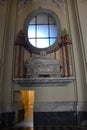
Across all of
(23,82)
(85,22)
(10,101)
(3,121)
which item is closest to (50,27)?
(85,22)

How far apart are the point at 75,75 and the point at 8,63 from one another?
2.80m

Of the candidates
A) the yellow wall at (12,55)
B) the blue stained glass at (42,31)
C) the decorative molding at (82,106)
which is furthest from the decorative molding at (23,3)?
the decorative molding at (82,106)

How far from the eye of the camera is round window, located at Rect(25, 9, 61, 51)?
7996 mm

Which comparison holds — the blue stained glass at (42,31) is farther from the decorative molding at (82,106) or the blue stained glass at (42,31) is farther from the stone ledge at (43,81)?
the decorative molding at (82,106)

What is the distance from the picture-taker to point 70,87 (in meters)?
7.23

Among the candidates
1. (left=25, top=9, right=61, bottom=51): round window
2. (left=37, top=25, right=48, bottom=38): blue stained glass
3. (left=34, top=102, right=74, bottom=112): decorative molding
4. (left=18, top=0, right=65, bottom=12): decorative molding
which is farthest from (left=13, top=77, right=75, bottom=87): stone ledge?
(left=18, top=0, right=65, bottom=12): decorative molding

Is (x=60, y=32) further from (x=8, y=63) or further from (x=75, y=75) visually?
(x=8, y=63)

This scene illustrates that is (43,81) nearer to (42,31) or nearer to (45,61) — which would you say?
(45,61)

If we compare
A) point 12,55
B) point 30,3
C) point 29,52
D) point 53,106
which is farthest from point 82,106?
point 30,3

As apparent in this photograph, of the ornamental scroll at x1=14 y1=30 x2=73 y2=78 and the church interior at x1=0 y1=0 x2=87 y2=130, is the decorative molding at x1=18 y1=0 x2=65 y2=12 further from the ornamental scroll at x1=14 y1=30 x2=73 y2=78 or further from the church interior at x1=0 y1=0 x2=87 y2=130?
the ornamental scroll at x1=14 y1=30 x2=73 y2=78

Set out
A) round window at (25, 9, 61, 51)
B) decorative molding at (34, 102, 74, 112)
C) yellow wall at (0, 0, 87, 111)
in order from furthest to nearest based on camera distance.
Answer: round window at (25, 9, 61, 51) → yellow wall at (0, 0, 87, 111) → decorative molding at (34, 102, 74, 112)

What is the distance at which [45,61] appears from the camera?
7.41 metres

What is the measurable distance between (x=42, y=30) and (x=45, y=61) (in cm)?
168

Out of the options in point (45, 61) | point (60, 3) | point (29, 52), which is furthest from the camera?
point (60, 3)
